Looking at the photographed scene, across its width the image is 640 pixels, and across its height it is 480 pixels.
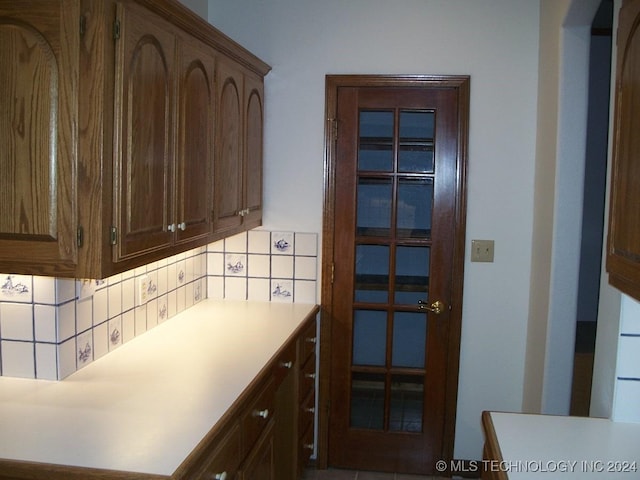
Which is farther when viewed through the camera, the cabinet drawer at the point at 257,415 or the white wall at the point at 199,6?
the white wall at the point at 199,6

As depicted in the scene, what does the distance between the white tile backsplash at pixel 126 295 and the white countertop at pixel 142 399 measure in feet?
0.21

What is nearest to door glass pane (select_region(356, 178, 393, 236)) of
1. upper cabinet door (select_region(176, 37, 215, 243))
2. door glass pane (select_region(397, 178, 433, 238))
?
door glass pane (select_region(397, 178, 433, 238))

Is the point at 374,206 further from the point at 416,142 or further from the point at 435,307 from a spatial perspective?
the point at 435,307

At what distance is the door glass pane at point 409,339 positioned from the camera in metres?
3.50

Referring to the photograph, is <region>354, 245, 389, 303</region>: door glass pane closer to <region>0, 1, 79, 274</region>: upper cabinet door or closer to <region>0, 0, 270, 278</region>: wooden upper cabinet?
<region>0, 0, 270, 278</region>: wooden upper cabinet

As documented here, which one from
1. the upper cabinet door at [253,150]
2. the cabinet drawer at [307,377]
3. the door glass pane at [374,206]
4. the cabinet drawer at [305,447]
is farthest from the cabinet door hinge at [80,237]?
the door glass pane at [374,206]

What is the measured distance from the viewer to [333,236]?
11.5ft

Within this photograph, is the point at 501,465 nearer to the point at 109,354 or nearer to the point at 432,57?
the point at 109,354

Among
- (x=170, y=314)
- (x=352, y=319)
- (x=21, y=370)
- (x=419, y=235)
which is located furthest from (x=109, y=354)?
(x=419, y=235)

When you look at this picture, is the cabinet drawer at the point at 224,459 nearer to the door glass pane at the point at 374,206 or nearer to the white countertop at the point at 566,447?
the white countertop at the point at 566,447

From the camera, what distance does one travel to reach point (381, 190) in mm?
3459

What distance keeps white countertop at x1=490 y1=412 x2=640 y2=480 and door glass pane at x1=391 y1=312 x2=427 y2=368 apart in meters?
1.40

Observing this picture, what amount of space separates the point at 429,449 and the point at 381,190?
138cm

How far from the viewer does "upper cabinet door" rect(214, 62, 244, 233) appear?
9.03 feet
